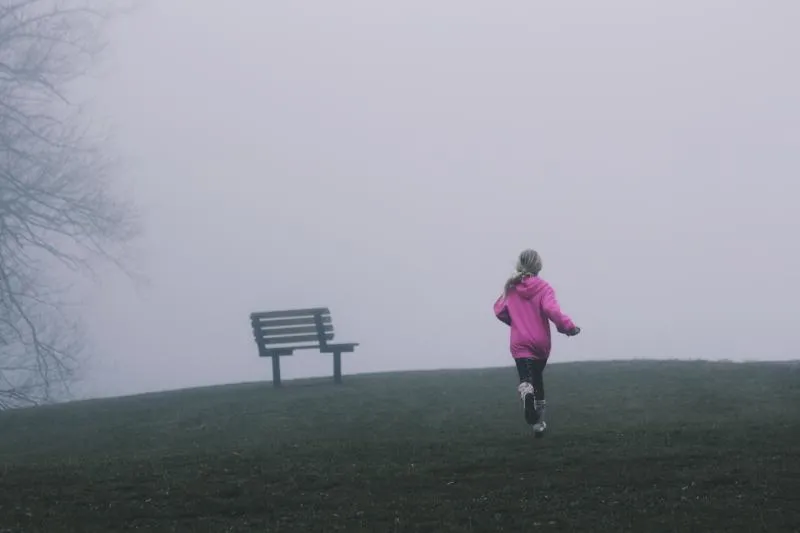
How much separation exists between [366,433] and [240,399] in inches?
169

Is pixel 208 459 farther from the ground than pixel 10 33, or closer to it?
closer to it

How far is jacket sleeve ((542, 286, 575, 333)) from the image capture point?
35.0 ft

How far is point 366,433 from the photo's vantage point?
12906 millimetres

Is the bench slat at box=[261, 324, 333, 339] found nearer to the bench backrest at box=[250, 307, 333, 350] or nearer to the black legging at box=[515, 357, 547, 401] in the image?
the bench backrest at box=[250, 307, 333, 350]

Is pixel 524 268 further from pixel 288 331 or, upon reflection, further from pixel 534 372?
pixel 288 331

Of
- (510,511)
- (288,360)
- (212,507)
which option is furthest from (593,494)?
(288,360)

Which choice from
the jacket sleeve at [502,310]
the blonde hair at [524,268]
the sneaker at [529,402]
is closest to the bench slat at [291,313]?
the jacket sleeve at [502,310]

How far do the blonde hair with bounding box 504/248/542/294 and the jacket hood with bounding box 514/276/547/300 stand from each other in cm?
4

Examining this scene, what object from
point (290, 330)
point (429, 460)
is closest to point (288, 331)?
point (290, 330)

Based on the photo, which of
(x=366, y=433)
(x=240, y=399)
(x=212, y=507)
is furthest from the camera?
(x=240, y=399)

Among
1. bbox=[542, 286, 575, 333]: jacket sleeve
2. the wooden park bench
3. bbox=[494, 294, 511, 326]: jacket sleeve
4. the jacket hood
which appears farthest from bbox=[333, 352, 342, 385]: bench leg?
bbox=[542, 286, 575, 333]: jacket sleeve

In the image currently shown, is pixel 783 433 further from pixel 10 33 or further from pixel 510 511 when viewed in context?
pixel 10 33

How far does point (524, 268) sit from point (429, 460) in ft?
7.12

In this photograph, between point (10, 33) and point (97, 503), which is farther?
point (10, 33)
